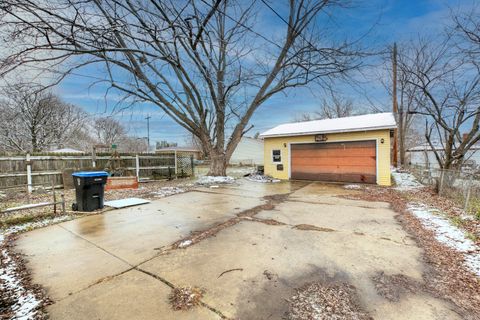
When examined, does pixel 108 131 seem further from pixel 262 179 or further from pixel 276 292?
pixel 276 292

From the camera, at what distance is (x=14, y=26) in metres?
4.25

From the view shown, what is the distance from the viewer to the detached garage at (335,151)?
9.46 metres

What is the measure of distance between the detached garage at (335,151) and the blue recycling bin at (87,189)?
872 centimetres

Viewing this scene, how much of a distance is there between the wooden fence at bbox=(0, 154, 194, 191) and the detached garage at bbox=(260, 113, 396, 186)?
5.58m

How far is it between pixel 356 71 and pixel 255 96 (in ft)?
15.7

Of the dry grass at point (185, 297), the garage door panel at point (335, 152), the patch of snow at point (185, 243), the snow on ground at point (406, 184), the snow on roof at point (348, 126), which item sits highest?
the snow on roof at point (348, 126)

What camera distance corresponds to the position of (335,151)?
10500mm

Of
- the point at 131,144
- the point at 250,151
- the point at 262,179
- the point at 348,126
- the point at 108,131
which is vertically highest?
the point at 108,131

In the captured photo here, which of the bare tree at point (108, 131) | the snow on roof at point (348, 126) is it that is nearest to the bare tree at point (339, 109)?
the snow on roof at point (348, 126)

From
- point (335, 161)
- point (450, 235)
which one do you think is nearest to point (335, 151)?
point (335, 161)

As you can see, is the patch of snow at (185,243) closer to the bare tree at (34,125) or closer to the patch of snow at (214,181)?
the patch of snow at (214,181)

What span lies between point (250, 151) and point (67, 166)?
75.5ft

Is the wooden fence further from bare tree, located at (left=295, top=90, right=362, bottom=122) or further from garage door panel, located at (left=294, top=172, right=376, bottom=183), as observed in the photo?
bare tree, located at (left=295, top=90, right=362, bottom=122)

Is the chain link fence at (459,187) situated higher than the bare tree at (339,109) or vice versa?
the bare tree at (339,109)
